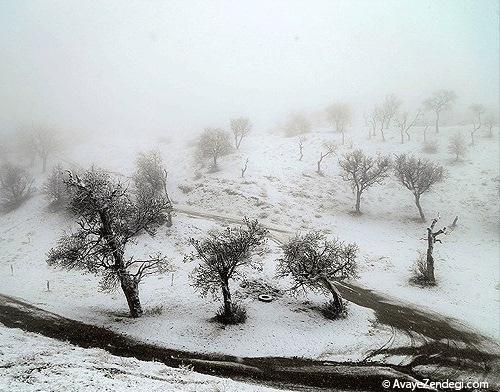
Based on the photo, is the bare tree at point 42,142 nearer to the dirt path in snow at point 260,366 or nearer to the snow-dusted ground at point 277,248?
the snow-dusted ground at point 277,248

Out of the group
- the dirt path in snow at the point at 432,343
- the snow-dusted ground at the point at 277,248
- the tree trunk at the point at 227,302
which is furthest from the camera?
the tree trunk at the point at 227,302

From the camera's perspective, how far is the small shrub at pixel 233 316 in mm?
22297

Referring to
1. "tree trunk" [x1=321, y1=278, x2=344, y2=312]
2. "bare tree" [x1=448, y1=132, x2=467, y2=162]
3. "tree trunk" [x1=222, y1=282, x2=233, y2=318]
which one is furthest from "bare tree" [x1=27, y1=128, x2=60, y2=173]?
"bare tree" [x1=448, y1=132, x2=467, y2=162]

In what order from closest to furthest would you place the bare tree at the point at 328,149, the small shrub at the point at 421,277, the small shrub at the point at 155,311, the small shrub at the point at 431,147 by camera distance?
the small shrub at the point at 155,311
the small shrub at the point at 421,277
the small shrub at the point at 431,147
the bare tree at the point at 328,149

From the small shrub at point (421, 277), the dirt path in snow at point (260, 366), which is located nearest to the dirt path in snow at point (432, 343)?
the dirt path in snow at point (260, 366)

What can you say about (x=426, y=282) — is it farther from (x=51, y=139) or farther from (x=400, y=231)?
(x=51, y=139)

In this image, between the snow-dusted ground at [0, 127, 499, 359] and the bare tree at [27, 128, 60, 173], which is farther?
the bare tree at [27, 128, 60, 173]

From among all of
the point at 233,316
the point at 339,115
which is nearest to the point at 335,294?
the point at 233,316

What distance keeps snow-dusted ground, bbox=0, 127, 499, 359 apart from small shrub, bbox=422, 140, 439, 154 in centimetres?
184

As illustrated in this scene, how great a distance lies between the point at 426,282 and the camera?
31078 mm

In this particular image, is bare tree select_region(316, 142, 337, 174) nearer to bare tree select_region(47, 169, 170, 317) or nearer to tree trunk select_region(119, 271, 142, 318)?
bare tree select_region(47, 169, 170, 317)

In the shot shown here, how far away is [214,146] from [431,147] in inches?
2029

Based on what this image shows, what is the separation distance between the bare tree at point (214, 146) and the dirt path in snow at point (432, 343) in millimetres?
47892

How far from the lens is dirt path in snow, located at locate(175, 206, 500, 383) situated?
60.1 ft
